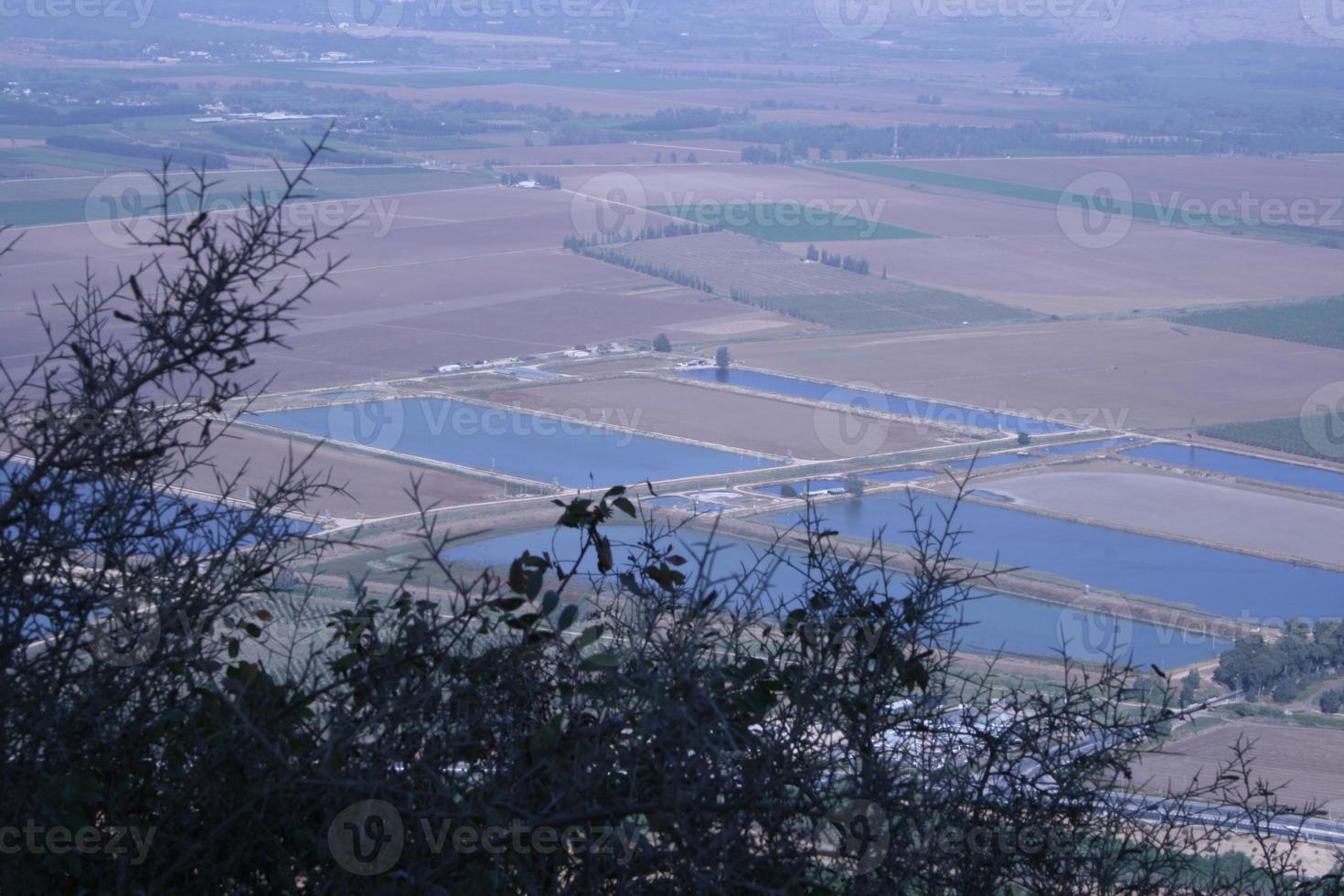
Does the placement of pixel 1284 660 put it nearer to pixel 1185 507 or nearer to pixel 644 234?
pixel 1185 507

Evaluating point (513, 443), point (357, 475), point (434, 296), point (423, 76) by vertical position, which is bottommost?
point (513, 443)

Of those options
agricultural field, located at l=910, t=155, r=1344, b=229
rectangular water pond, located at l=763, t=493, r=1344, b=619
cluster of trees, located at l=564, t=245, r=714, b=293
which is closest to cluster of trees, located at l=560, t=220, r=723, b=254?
cluster of trees, located at l=564, t=245, r=714, b=293

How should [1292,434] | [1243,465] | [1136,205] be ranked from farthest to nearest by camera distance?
[1136,205]
[1292,434]
[1243,465]

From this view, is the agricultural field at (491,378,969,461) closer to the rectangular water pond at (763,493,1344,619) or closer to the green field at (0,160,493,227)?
the rectangular water pond at (763,493,1344,619)

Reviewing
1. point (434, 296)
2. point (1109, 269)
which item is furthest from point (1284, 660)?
point (1109, 269)

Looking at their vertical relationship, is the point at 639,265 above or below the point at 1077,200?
below

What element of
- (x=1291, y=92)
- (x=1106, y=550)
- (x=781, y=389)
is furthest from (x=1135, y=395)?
(x=1291, y=92)

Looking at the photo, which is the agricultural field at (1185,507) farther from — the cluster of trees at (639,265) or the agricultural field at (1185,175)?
the agricultural field at (1185,175)

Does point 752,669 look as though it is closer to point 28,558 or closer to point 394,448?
point 28,558
